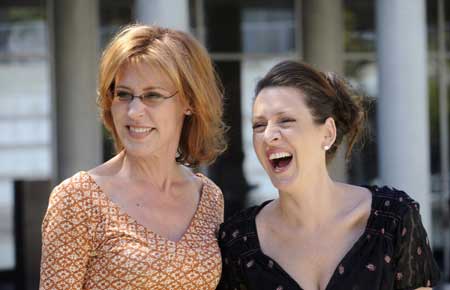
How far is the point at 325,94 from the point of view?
10.2 ft

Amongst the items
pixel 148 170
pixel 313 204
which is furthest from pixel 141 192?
pixel 313 204

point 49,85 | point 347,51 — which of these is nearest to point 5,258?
point 49,85

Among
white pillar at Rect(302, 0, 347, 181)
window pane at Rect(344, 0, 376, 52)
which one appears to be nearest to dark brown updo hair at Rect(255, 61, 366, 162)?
white pillar at Rect(302, 0, 347, 181)

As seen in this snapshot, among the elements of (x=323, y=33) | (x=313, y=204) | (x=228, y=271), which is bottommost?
(x=228, y=271)

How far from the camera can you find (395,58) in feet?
27.0

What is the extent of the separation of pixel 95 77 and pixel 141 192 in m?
7.13

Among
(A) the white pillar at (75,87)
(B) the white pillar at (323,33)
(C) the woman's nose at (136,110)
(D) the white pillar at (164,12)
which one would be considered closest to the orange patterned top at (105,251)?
(C) the woman's nose at (136,110)

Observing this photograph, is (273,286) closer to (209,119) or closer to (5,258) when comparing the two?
(209,119)

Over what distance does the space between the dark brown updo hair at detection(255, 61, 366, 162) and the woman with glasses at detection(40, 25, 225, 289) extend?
11.1 inches

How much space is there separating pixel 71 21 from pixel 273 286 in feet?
24.6

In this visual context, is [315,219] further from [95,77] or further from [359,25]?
[359,25]

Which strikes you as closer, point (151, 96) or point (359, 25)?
point (151, 96)

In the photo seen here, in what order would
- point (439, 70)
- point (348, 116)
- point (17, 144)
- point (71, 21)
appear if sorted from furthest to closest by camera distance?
point (439, 70) < point (17, 144) < point (71, 21) < point (348, 116)

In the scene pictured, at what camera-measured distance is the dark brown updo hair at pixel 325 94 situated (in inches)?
121
